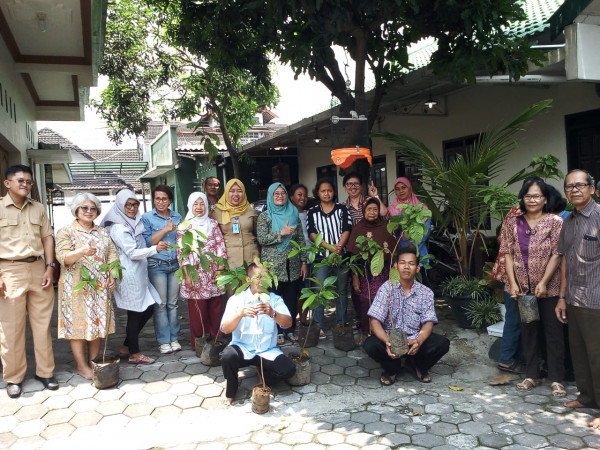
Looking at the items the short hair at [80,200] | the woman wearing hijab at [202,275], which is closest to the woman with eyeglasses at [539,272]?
the woman wearing hijab at [202,275]

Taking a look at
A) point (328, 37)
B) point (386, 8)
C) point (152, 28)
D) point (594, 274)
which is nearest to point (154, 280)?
point (328, 37)

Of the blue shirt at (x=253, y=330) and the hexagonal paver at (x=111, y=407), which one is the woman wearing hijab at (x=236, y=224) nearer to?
the blue shirt at (x=253, y=330)

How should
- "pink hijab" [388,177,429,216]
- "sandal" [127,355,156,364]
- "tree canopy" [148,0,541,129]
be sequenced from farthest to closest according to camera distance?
"pink hijab" [388,177,429,216] < "sandal" [127,355,156,364] < "tree canopy" [148,0,541,129]

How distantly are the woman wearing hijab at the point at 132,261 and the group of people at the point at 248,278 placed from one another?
0.01 m

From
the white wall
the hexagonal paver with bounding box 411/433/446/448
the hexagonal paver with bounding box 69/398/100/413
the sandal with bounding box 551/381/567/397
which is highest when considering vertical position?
the white wall

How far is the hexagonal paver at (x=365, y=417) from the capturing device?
11.3 ft

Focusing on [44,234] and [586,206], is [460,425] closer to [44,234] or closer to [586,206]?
[586,206]

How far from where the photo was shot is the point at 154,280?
15.2 ft

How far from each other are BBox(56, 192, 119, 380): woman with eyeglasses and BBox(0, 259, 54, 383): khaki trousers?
→ 0.13m

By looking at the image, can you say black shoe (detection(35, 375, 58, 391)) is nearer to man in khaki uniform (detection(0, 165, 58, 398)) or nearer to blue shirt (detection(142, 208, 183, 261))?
man in khaki uniform (detection(0, 165, 58, 398))

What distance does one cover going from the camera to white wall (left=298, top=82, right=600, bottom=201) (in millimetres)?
6336

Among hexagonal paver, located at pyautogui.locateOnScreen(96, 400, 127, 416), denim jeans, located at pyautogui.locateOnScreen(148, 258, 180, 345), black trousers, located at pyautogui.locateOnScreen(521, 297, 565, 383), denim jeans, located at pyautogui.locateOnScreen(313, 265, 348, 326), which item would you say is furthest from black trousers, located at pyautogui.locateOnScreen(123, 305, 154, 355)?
black trousers, located at pyautogui.locateOnScreen(521, 297, 565, 383)

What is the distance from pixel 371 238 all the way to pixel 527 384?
1.79m

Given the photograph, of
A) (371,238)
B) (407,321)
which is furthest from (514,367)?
(371,238)
